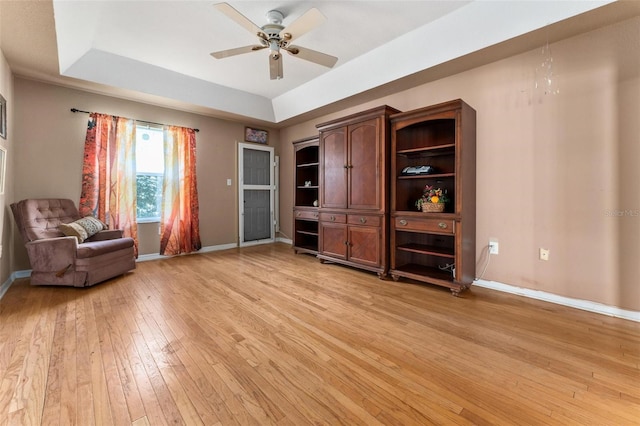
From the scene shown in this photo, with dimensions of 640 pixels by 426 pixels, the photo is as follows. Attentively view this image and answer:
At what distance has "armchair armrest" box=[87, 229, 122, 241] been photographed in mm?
3527

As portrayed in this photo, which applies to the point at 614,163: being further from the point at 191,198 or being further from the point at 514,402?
the point at 191,198

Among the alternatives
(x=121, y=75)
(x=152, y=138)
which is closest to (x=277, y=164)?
(x=152, y=138)

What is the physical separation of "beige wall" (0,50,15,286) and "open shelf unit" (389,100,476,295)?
13.6ft

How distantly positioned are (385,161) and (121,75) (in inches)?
139

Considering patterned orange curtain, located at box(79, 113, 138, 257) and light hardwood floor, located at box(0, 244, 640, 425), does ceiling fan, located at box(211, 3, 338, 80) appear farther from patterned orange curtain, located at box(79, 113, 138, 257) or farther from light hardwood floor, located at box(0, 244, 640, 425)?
light hardwood floor, located at box(0, 244, 640, 425)

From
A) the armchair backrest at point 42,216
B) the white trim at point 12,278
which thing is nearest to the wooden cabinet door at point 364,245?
the armchair backrest at point 42,216

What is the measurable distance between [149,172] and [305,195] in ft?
8.45

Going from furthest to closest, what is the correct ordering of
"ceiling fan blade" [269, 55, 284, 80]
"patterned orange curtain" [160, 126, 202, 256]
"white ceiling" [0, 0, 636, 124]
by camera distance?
"patterned orange curtain" [160, 126, 202, 256], "ceiling fan blade" [269, 55, 284, 80], "white ceiling" [0, 0, 636, 124]

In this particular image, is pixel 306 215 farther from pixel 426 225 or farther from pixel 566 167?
pixel 566 167

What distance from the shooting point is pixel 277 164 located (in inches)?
233

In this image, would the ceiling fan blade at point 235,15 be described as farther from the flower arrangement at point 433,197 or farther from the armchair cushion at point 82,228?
the armchair cushion at point 82,228

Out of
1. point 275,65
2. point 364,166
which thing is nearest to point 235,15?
point 275,65

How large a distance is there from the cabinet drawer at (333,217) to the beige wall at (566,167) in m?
1.61

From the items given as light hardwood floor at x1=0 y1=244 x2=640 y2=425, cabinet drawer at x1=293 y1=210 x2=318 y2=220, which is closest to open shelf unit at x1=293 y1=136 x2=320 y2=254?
cabinet drawer at x1=293 y1=210 x2=318 y2=220
